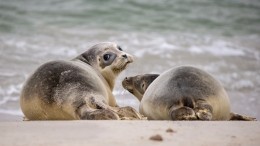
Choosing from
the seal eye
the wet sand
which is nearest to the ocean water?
the seal eye

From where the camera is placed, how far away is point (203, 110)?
4000mm

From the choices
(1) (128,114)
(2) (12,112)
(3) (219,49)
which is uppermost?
(1) (128,114)

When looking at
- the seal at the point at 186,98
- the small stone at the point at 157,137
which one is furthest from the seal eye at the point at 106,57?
the small stone at the point at 157,137

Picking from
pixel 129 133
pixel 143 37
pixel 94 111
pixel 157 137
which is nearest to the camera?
pixel 157 137

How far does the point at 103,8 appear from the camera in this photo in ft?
46.1

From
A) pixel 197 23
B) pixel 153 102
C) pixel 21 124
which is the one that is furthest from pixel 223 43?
pixel 21 124

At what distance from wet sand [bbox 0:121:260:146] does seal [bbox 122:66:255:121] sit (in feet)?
1.16

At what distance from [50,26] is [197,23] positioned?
135 inches

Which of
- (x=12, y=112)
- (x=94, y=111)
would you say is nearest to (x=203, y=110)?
(x=94, y=111)

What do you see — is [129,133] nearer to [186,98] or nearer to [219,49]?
[186,98]

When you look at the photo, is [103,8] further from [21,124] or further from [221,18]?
[21,124]

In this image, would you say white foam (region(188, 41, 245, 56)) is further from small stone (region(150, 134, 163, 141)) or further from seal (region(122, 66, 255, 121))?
small stone (region(150, 134, 163, 141))

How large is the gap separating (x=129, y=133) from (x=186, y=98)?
1.00 meters

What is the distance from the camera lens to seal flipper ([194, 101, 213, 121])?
12.9ft
